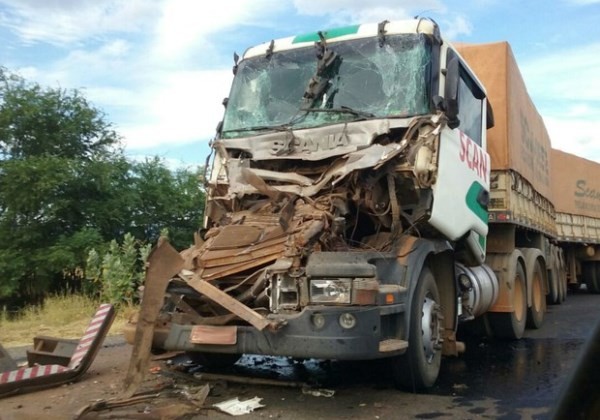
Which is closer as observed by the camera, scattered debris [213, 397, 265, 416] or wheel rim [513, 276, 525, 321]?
scattered debris [213, 397, 265, 416]

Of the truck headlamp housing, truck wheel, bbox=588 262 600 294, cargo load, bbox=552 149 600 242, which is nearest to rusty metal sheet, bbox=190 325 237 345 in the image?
the truck headlamp housing

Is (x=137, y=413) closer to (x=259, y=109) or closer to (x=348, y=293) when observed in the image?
(x=348, y=293)

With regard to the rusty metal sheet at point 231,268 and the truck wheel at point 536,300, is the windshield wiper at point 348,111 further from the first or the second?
the truck wheel at point 536,300

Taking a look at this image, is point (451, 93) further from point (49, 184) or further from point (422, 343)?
point (49, 184)

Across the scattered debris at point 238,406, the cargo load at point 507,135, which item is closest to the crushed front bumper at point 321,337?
the scattered debris at point 238,406

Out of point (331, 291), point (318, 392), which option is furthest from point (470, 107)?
point (318, 392)

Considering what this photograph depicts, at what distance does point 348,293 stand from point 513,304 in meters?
5.01

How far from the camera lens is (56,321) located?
37.6 ft

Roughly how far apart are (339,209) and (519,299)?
17.0ft

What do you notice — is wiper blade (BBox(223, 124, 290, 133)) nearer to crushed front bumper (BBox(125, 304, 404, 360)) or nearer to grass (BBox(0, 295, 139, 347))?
crushed front bumper (BBox(125, 304, 404, 360))

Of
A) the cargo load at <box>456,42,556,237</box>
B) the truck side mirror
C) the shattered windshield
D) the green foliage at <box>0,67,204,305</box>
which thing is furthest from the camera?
the green foliage at <box>0,67,204,305</box>

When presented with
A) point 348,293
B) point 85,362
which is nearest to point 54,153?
point 85,362

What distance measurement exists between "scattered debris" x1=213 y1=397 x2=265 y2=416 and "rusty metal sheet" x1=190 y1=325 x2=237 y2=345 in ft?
1.78

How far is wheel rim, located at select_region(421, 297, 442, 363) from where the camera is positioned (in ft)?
17.9
